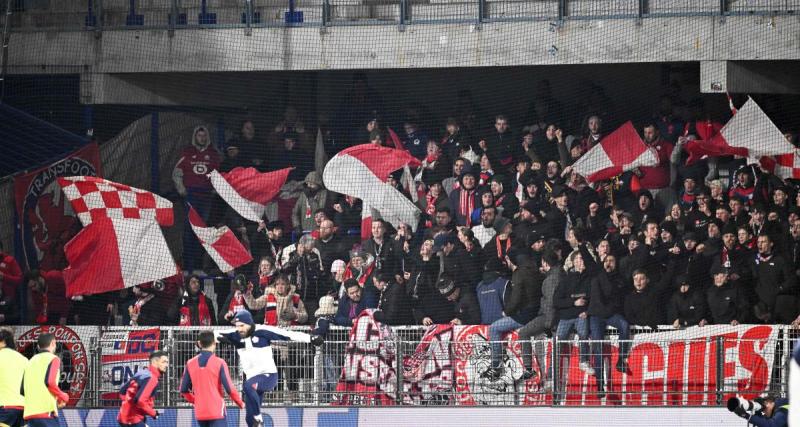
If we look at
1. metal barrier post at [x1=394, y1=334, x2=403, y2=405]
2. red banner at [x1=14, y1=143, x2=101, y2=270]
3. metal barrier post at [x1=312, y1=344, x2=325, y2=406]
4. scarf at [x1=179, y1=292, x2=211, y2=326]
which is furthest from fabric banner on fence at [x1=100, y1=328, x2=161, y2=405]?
red banner at [x1=14, y1=143, x2=101, y2=270]

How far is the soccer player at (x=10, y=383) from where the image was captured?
10.7 m

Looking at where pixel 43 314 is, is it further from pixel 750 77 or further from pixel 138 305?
pixel 750 77

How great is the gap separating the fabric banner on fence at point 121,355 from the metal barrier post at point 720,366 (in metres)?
6.02

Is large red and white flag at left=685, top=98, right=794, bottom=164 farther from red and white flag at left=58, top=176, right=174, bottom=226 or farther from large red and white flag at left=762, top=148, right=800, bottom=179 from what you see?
red and white flag at left=58, top=176, right=174, bottom=226

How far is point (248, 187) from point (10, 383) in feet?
23.6

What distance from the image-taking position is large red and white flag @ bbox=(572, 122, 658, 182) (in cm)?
1648

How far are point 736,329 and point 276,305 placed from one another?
17.8ft

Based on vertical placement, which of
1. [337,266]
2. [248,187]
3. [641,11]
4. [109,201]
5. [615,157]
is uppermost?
[641,11]

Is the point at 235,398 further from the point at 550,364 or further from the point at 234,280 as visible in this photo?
the point at 234,280

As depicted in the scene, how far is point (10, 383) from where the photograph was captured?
10727 mm

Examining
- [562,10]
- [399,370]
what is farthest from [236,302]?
[562,10]

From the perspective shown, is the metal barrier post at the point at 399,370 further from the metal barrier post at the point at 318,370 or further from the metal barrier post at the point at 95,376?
the metal barrier post at the point at 95,376

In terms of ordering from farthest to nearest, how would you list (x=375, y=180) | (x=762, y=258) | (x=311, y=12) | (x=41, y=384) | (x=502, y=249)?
1. (x=311, y=12)
2. (x=375, y=180)
3. (x=502, y=249)
4. (x=762, y=258)
5. (x=41, y=384)

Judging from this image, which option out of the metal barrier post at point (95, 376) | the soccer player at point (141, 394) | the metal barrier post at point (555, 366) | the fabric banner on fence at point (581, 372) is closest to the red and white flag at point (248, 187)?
the metal barrier post at point (95, 376)
